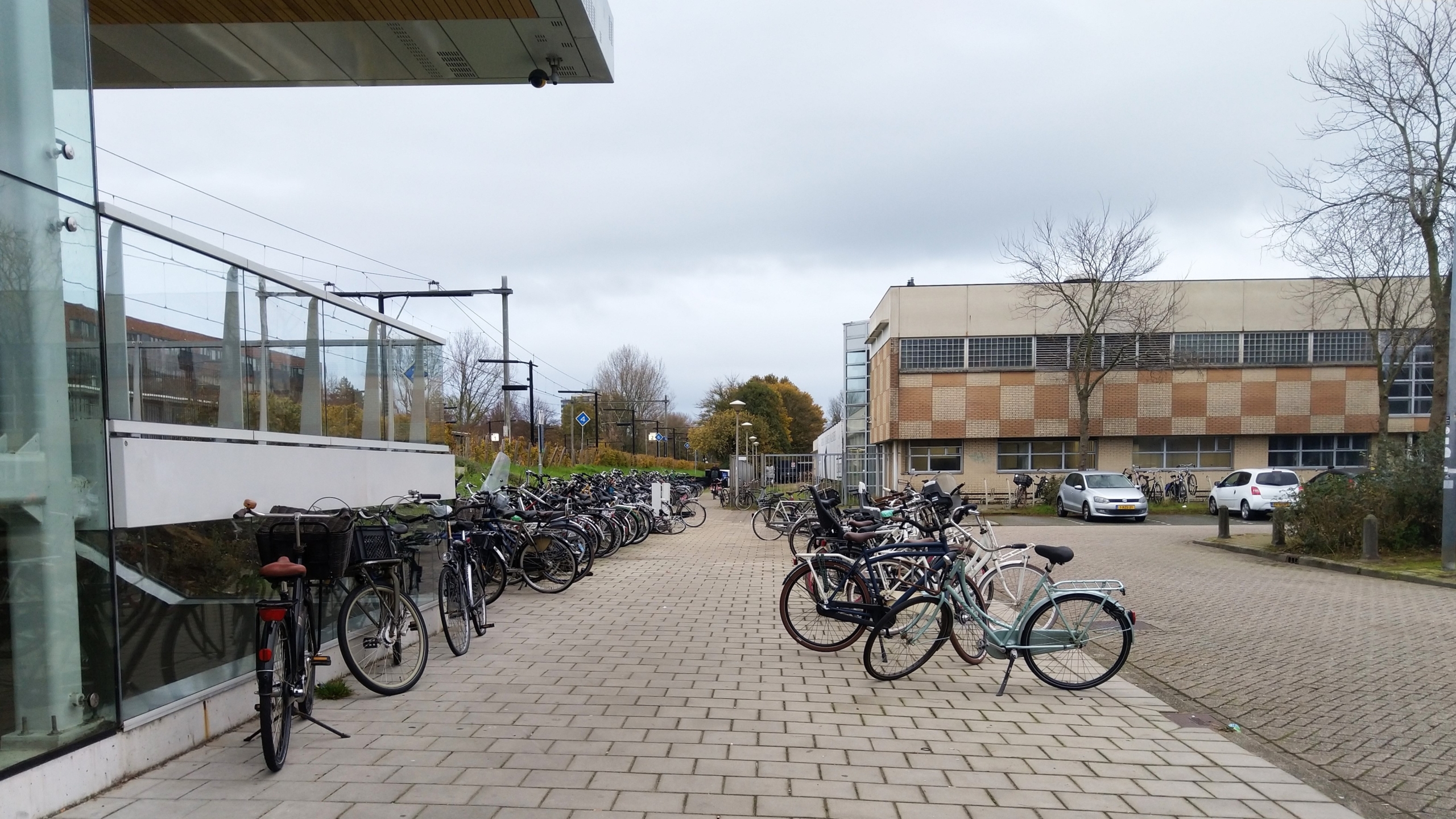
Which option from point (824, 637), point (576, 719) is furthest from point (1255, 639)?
point (576, 719)

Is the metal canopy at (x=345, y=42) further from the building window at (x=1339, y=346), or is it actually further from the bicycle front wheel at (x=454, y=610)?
the building window at (x=1339, y=346)

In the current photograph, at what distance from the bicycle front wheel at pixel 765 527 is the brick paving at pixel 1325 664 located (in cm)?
618

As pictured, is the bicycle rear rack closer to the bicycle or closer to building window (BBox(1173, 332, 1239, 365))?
the bicycle

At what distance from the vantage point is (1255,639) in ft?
24.0

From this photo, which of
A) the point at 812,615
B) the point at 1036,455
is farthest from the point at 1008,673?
the point at 1036,455

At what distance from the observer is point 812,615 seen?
6.80m

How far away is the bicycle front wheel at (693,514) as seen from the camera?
68.2 ft

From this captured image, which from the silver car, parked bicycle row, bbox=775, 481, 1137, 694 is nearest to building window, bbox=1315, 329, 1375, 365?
the silver car

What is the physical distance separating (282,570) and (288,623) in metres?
0.26

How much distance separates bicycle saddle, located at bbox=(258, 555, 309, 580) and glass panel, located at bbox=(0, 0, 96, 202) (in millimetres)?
1813

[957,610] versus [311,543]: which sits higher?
[311,543]

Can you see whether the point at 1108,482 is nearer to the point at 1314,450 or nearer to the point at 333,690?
the point at 1314,450

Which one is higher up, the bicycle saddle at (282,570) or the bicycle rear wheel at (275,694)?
the bicycle saddle at (282,570)

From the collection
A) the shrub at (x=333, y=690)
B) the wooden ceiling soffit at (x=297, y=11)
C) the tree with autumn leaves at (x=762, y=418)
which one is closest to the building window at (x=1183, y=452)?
the tree with autumn leaves at (x=762, y=418)
